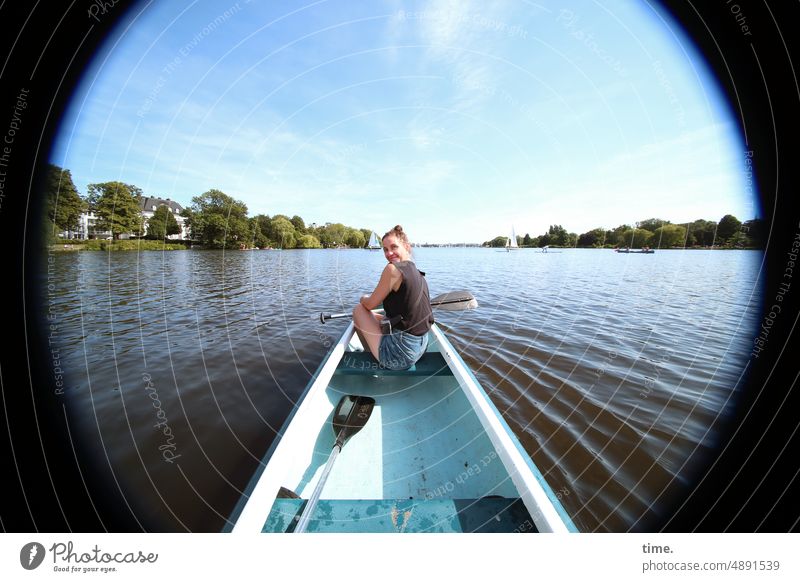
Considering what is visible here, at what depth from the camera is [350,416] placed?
304 centimetres

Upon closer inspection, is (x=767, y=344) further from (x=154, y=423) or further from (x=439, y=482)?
(x=154, y=423)

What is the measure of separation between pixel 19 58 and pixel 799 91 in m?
7.81

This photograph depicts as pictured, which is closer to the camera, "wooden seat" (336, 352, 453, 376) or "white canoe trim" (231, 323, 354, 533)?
"white canoe trim" (231, 323, 354, 533)

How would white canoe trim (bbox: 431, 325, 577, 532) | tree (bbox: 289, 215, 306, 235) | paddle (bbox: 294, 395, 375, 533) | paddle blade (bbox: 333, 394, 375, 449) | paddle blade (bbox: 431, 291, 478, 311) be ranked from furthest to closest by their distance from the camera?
tree (bbox: 289, 215, 306, 235) → paddle blade (bbox: 431, 291, 478, 311) → paddle blade (bbox: 333, 394, 375, 449) → paddle (bbox: 294, 395, 375, 533) → white canoe trim (bbox: 431, 325, 577, 532)

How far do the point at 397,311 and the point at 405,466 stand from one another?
1.69 meters

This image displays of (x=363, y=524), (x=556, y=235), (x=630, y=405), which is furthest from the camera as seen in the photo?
(x=556, y=235)

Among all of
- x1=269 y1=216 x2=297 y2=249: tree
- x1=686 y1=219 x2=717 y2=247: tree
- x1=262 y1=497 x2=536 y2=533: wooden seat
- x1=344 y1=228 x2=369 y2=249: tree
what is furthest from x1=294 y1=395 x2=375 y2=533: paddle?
x1=269 y1=216 x2=297 y2=249: tree

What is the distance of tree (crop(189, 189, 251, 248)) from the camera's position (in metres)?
29.9

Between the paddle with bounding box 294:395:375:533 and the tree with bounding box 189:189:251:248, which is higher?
the tree with bounding box 189:189:251:248

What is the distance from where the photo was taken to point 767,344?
3.57 meters

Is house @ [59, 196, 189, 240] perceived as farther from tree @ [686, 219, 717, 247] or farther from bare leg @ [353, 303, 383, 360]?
tree @ [686, 219, 717, 247]

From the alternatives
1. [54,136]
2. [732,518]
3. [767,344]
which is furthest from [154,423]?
[767,344]

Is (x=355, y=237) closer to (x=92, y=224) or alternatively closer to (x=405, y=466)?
(x=405, y=466)
